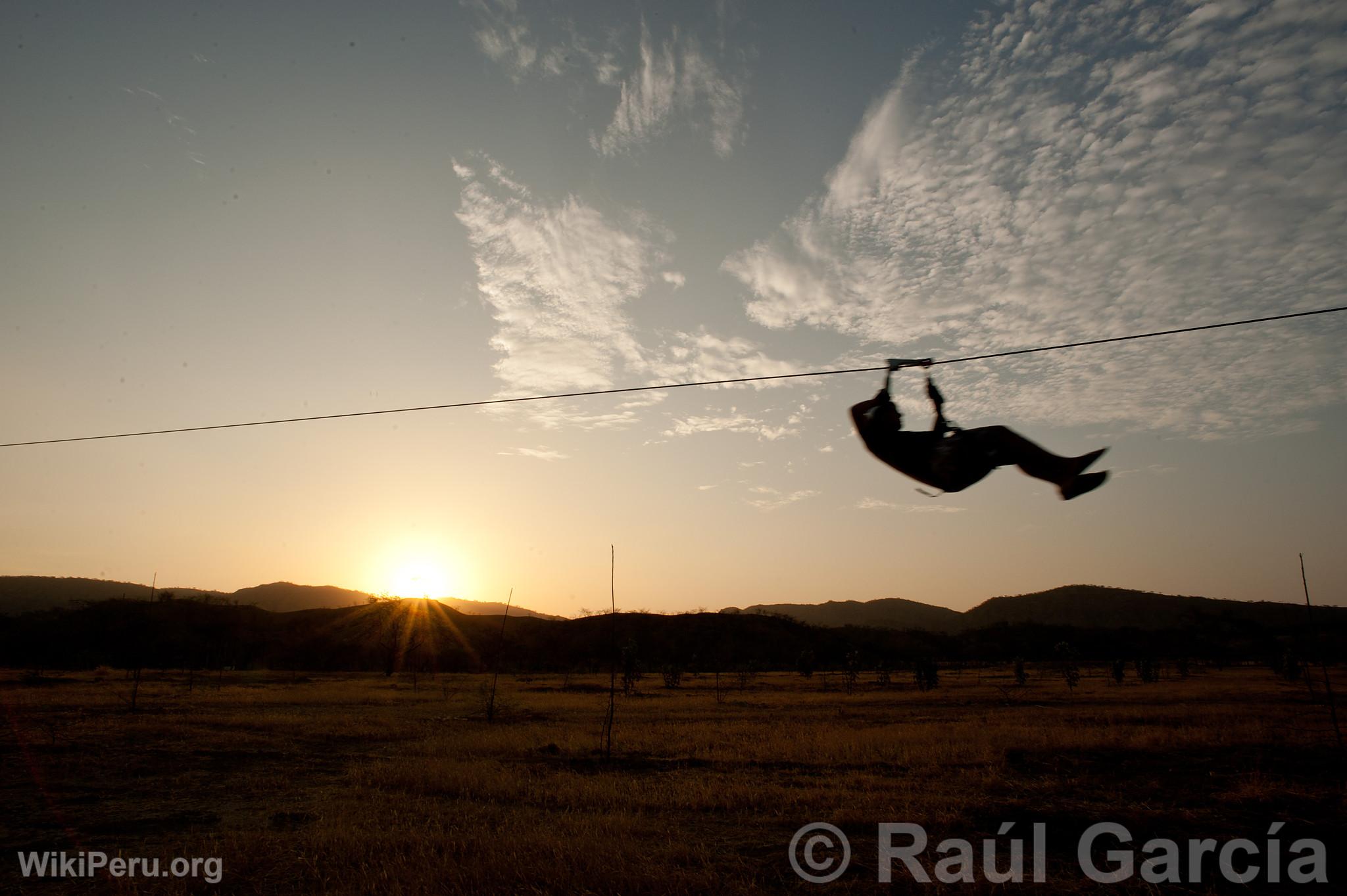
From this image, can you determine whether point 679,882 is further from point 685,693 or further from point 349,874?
point 685,693

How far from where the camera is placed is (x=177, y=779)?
1351 cm

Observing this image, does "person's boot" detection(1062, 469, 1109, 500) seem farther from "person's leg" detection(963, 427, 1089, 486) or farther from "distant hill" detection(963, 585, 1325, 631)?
"distant hill" detection(963, 585, 1325, 631)

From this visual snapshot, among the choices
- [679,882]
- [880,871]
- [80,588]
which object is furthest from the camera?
[80,588]

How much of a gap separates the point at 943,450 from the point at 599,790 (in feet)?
32.5

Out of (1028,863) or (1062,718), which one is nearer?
(1028,863)

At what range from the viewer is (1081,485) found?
16.3ft

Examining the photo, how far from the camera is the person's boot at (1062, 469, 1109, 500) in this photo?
4938 millimetres

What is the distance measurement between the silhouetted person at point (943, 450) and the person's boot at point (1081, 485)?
7 cm

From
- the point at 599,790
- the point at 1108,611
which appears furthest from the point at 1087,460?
the point at 1108,611

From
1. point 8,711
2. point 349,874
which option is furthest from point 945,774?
point 8,711

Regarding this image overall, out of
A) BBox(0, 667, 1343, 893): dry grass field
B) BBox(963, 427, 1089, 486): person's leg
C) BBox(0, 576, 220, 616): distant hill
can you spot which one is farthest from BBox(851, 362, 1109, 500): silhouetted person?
BBox(0, 576, 220, 616): distant hill

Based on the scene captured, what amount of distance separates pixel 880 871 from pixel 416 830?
617cm

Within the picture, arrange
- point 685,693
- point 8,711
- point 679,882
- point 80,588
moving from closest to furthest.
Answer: point 679,882 < point 8,711 < point 685,693 < point 80,588

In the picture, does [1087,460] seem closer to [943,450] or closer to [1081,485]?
[1081,485]
